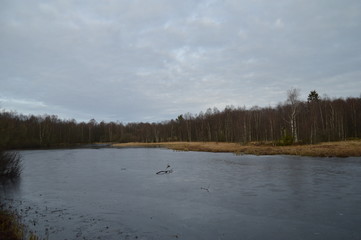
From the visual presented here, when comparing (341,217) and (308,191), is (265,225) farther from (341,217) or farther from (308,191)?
(308,191)

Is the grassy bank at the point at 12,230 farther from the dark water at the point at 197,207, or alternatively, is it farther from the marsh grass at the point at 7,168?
the marsh grass at the point at 7,168

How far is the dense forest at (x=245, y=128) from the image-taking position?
5419 cm

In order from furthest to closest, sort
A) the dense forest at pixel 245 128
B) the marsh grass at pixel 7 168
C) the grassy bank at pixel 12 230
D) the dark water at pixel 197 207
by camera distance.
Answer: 1. the dense forest at pixel 245 128
2. the marsh grass at pixel 7 168
3. the dark water at pixel 197 207
4. the grassy bank at pixel 12 230

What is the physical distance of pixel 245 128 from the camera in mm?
73125

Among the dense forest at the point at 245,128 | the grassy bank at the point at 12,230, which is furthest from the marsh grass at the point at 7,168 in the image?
the grassy bank at the point at 12,230

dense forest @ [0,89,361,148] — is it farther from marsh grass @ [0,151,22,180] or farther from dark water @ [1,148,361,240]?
dark water @ [1,148,361,240]

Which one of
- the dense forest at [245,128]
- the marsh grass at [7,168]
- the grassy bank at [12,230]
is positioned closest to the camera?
the grassy bank at [12,230]

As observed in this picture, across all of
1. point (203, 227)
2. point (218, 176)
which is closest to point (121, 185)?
point (218, 176)

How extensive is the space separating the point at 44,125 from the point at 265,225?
9993cm

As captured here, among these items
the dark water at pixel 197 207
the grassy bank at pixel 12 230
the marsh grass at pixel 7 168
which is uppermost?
the marsh grass at pixel 7 168

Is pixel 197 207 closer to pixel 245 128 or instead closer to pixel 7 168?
pixel 7 168

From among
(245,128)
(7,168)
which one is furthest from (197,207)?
(245,128)

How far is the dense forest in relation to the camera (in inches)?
2133

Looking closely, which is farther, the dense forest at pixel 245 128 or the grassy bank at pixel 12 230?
the dense forest at pixel 245 128
